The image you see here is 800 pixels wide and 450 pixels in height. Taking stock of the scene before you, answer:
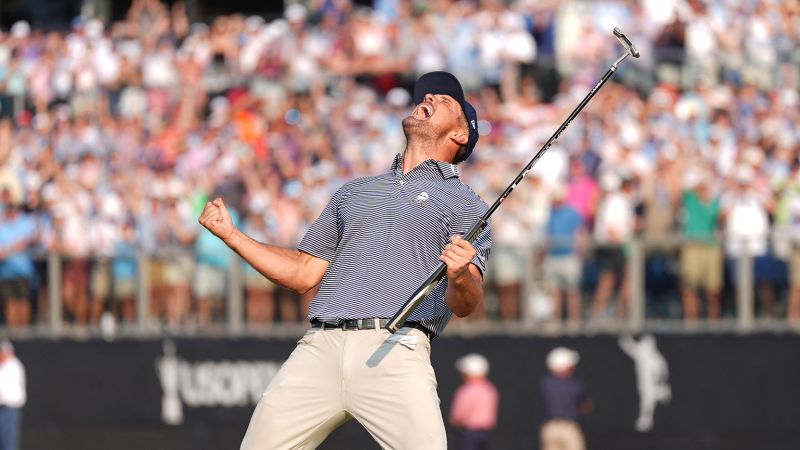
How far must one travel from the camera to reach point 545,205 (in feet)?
53.5

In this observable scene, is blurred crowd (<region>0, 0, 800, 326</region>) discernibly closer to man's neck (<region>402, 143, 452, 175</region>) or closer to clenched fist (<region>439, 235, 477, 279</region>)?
man's neck (<region>402, 143, 452, 175</region>)

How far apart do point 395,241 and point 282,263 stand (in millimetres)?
544

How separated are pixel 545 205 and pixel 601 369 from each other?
191cm

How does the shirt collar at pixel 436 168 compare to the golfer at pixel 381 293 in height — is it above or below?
above

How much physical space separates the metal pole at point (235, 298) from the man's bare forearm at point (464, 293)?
1051 centimetres

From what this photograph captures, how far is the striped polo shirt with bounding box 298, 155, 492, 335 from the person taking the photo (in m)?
6.66

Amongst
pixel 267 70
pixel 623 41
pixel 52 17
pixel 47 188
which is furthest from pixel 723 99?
pixel 52 17

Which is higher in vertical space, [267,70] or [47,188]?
[267,70]

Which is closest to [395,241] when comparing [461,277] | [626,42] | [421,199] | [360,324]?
[421,199]

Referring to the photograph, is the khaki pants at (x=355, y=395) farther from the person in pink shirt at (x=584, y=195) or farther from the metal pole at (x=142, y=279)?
the metal pole at (x=142, y=279)

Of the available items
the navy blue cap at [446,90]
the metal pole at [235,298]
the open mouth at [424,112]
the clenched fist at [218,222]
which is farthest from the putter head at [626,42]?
the metal pole at [235,298]

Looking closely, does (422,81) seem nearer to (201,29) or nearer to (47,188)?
(47,188)

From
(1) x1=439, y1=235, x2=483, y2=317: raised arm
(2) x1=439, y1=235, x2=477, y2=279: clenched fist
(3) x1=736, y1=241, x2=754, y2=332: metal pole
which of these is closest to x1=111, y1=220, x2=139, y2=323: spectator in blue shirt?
(3) x1=736, y1=241, x2=754, y2=332: metal pole

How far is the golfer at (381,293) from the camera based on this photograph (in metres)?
6.57
